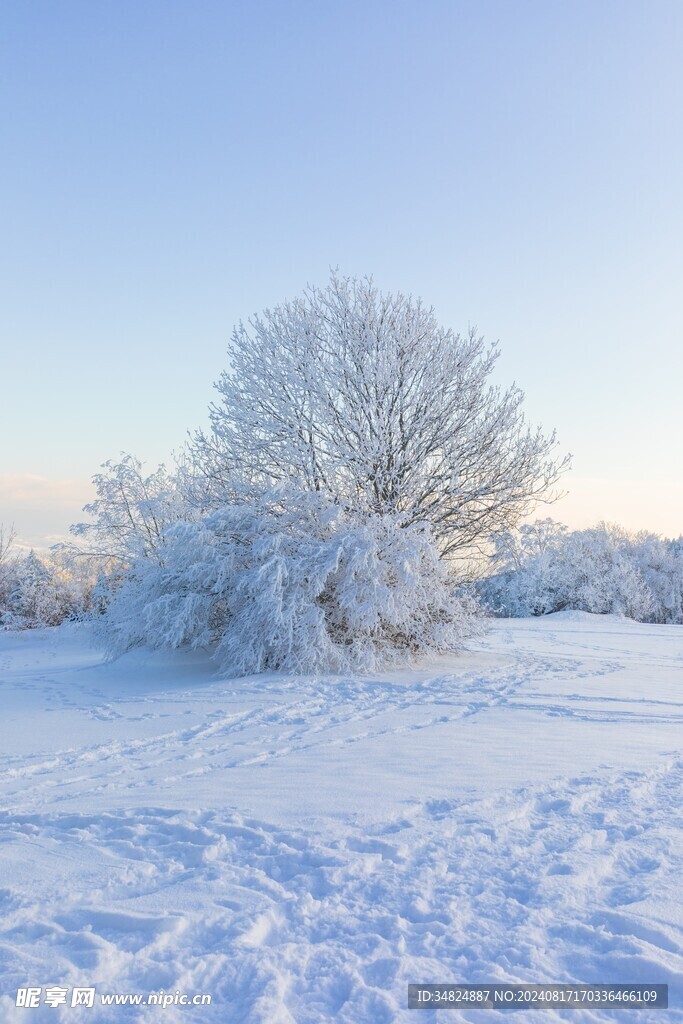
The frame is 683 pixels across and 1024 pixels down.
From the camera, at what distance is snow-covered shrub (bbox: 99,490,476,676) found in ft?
34.8

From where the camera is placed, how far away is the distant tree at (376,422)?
12.4 meters

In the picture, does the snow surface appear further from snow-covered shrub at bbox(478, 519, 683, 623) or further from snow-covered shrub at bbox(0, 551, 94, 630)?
snow-covered shrub at bbox(478, 519, 683, 623)

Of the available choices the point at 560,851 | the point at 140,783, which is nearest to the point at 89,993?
the point at 560,851

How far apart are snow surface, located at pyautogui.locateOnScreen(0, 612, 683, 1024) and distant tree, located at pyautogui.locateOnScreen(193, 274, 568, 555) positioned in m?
5.42

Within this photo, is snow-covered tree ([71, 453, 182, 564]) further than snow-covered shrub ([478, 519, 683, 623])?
No

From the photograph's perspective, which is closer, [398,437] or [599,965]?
[599,965]

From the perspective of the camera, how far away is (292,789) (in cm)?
476

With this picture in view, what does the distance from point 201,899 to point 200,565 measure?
817 centimetres

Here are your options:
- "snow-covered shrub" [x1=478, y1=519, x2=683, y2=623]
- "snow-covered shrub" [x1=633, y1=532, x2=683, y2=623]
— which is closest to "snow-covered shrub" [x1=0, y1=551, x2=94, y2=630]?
"snow-covered shrub" [x1=478, y1=519, x2=683, y2=623]

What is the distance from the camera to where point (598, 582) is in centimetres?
4028

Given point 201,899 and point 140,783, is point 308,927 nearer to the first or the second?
point 201,899

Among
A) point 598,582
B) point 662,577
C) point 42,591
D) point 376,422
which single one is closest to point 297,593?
point 376,422

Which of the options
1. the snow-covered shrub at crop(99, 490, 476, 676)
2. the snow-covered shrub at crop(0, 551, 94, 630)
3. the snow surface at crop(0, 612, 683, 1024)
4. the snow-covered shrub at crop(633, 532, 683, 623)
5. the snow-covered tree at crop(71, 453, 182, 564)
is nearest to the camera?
the snow surface at crop(0, 612, 683, 1024)

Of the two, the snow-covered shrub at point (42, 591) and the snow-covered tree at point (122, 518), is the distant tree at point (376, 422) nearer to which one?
the snow-covered tree at point (122, 518)
